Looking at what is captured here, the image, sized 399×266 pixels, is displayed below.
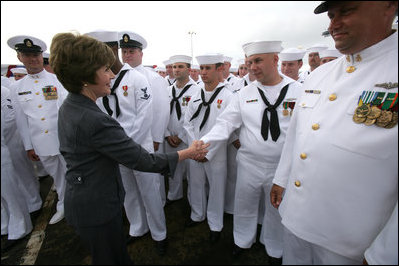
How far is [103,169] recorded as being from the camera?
1604mm

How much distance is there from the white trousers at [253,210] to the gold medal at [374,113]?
125cm

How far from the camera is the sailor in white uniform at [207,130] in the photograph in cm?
310

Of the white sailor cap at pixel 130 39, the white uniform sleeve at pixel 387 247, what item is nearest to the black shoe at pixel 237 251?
the white uniform sleeve at pixel 387 247

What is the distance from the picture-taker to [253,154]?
2395 millimetres

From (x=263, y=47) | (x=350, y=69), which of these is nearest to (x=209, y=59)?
(x=263, y=47)

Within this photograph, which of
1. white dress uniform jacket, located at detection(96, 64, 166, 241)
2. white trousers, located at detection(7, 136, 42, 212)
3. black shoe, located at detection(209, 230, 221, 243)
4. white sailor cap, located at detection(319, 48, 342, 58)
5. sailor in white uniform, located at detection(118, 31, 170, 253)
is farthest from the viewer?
white sailor cap, located at detection(319, 48, 342, 58)

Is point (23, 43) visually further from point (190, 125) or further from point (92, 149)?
point (92, 149)

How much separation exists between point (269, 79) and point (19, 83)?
406 centimetres

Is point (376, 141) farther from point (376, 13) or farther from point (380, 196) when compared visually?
point (376, 13)

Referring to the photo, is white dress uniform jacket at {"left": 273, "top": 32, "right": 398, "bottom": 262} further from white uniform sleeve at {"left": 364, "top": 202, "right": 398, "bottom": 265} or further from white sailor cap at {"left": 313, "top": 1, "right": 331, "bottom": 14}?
white sailor cap at {"left": 313, "top": 1, "right": 331, "bottom": 14}

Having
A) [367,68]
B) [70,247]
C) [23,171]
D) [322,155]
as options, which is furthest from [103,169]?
[23,171]

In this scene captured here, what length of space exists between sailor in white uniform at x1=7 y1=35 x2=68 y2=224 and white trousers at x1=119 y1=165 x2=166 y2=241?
60.6 inches

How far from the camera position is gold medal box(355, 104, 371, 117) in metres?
1.20

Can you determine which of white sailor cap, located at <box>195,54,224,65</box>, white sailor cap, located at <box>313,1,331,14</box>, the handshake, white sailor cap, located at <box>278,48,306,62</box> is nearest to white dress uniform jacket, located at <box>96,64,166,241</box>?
the handshake
